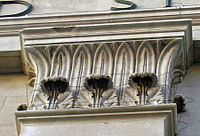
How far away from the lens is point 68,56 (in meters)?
17.1

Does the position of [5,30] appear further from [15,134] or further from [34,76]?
[15,134]

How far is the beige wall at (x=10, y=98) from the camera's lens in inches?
655

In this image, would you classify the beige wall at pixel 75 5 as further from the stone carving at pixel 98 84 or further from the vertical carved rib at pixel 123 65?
the stone carving at pixel 98 84

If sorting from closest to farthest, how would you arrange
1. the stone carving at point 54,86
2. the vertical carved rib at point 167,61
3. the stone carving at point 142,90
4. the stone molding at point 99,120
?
the stone molding at point 99,120, the stone carving at point 142,90, the stone carving at point 54,86, the vertical carved rib at point 167,61

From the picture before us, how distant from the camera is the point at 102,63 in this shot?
1691 cm

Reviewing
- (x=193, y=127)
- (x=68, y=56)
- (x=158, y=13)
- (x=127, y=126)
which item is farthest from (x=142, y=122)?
(x=158, y=13)

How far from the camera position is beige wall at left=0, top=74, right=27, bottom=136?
54.5 ft

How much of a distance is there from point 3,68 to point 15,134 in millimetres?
2424

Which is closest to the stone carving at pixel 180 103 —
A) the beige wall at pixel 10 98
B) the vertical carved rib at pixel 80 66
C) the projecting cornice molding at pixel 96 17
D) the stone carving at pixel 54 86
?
the vertical carved rib at pixel 80 66

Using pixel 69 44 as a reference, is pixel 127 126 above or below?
below

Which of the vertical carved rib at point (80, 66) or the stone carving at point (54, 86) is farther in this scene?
the vertical carved rib at point (80, 66)

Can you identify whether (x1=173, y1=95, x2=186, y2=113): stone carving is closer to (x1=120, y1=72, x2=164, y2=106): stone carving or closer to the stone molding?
Result: (x1=120, y1=72, x2=164, y2=106): stone carving

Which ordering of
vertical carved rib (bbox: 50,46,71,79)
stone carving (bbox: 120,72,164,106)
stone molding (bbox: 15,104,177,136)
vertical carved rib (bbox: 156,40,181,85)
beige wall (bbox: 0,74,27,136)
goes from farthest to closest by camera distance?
vertical carved rib (bbox: 50,46,71,79) < beige wall (bbox: 0,74,27,136) < vertical carved rib (bbox: 156,40,181,85) < stone carving (bbox: 120,72,164,106) < stone molding (bbox: 15,104,177,136)

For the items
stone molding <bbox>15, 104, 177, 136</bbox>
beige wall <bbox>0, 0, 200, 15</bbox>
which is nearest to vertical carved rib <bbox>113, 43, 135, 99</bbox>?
stone molding <bbox>15, 104, 177, 136</bbox>
